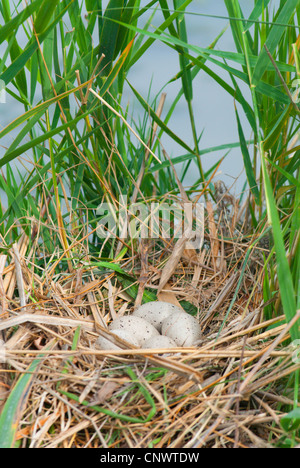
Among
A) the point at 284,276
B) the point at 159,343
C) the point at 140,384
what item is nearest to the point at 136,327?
the point at 159,343

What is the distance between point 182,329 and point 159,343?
75mm

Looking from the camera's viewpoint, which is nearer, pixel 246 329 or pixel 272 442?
pixel 272 442

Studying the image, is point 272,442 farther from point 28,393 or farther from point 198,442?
point 28,393

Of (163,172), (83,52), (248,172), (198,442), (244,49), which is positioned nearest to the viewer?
(198,442)

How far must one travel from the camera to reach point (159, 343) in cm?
92

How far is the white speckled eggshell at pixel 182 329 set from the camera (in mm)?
972

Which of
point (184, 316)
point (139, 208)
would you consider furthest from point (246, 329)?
point (139, 208)

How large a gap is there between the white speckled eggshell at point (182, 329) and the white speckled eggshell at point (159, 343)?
0.10ft

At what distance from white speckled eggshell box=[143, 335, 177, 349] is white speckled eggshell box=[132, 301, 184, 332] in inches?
4.3

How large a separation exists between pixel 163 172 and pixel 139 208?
0.19m

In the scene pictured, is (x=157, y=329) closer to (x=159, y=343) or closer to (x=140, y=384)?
(x=159, y=343)

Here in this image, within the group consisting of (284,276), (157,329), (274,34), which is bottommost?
(157,329)

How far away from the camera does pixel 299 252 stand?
0.80 metres

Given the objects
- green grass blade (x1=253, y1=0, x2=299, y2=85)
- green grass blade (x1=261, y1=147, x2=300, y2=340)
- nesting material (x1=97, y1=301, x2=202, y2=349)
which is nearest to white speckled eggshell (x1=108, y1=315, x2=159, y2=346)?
nesting material (x1=97, y1=301, x2=202, y2=349)
